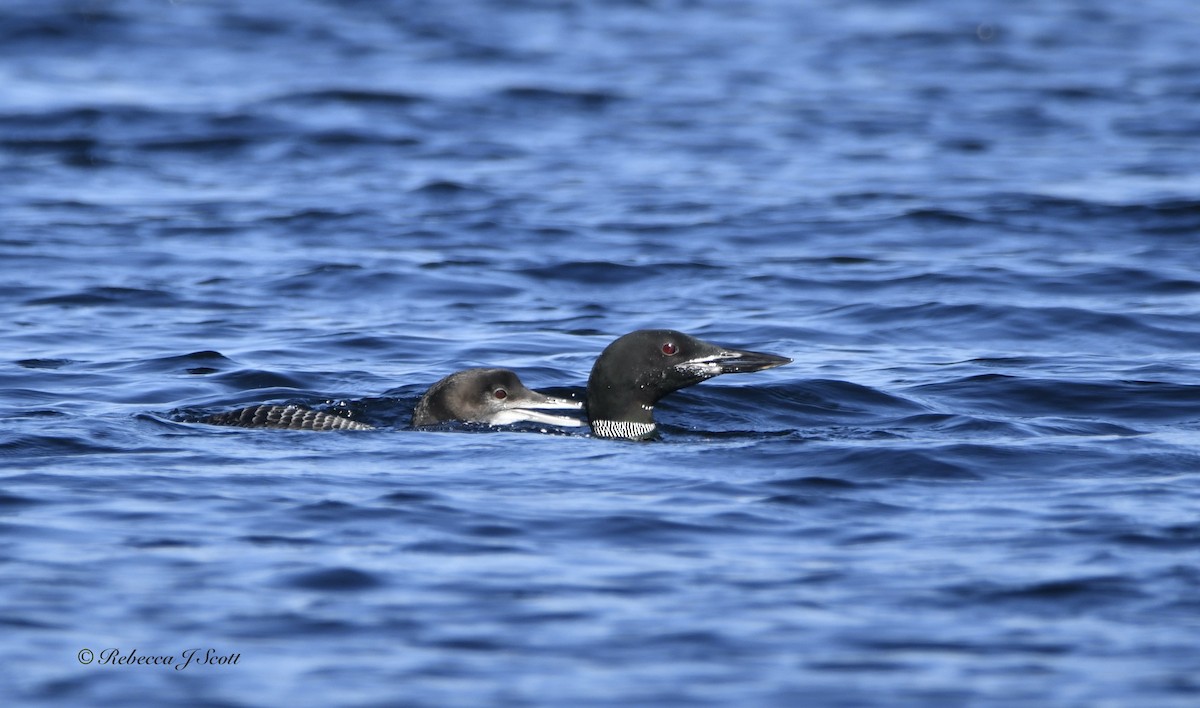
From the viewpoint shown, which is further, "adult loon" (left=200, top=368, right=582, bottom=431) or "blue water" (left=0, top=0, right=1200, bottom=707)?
"adult loon" (left=200, top=368, right=582, bottom=431)

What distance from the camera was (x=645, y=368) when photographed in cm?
920

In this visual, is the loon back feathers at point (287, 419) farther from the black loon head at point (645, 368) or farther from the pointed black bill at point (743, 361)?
the pointed black bill at point (743, 361)

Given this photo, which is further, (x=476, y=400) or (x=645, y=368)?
(x=476, y=400)

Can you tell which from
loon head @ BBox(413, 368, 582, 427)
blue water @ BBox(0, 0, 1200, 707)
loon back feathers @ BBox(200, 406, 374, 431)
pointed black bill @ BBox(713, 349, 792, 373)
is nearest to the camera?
blue water @ BBox(0, 0, 1200, 707)

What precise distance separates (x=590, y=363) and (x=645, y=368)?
6.48 ft

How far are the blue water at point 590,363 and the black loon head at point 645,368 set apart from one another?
0.82 feet

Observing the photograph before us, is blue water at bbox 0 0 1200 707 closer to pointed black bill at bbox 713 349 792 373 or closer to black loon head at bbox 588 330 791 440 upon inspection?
black loon head at bbox 588 330 791 440

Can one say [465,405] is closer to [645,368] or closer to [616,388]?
[616,388]

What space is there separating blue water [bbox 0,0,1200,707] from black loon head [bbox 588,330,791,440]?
249 mm

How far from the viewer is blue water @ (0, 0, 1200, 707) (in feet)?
19.1

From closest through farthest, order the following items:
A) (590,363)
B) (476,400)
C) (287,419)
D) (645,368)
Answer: (287,419), (645,368), (476,400), (590,363)

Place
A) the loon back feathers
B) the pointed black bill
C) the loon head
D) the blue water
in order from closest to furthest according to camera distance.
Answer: the blue water → the loon back feathers → the pointed black bill → the loon head

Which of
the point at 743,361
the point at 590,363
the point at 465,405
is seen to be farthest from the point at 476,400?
the point at 590,363

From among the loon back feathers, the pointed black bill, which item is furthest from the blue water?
the pointed black bill
